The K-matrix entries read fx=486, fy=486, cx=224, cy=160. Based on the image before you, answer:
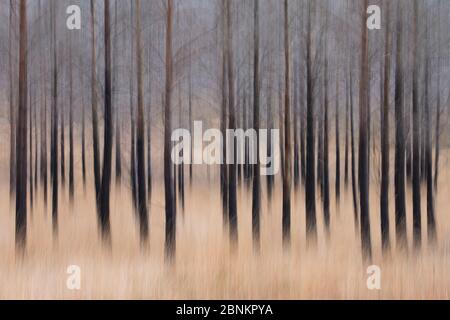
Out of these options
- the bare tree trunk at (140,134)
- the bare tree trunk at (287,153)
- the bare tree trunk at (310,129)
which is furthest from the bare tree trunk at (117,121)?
the bare tree trunk at (310,129)

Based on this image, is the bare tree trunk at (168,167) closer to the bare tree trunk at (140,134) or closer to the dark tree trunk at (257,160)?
the bare tree trunk at (140,134)

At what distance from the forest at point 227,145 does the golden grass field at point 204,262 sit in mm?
25

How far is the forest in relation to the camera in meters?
7.14

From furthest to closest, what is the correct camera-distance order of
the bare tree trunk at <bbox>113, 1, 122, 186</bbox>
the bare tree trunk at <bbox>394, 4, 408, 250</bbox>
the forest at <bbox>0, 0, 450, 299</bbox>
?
the bare tree trunk at <bbox>113, 1, 122, 186</bbox> < the bare tree trunk at <bbox>394, 4, 408, 250</bbox> < the forest at <bbox>0, 0, 450, 299</bbox>

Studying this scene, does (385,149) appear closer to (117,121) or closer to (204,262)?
(204,262)

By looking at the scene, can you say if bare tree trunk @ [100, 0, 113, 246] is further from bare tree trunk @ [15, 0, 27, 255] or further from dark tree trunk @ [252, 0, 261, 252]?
dark tree trunk @ [252, 0, 261, 252]

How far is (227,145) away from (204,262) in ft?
7.41

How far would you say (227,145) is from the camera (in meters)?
8.59

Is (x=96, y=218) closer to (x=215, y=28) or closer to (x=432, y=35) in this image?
(x=215, y=28)

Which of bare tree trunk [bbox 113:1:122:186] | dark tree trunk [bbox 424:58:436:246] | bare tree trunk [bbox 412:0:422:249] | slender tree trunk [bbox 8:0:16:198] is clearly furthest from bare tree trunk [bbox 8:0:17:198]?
dark tree trunk [bbox 424:58:436:246]

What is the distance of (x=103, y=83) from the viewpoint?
28.5ft

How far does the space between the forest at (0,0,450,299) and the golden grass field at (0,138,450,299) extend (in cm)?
2

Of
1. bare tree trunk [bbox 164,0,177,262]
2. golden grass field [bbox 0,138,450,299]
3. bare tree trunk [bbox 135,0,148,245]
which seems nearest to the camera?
golden grass field [bbox 0,138,450,299]

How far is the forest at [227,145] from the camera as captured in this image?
7.14 meters
